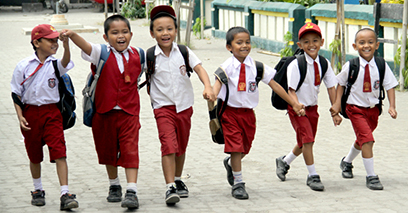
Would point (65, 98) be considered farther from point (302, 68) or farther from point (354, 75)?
point (354, 75)

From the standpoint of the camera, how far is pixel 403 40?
31.8 ft

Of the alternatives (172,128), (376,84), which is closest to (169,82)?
(172,128)

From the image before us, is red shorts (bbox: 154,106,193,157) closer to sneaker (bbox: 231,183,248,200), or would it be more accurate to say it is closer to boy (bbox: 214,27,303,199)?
boy (bbox: 214,27,303,199)

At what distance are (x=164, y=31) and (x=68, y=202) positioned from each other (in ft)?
5.27

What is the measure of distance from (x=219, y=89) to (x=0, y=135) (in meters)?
3.87

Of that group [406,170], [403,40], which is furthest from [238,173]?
[403,40]

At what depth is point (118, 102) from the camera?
4617mm

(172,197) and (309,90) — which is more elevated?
(309,90)

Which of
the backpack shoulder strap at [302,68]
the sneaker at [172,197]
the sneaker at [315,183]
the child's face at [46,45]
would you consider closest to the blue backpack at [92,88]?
the child's face at [46,45]

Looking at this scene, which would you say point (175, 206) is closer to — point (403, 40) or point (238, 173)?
point (238, 173)

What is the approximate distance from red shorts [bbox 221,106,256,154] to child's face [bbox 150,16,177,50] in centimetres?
78

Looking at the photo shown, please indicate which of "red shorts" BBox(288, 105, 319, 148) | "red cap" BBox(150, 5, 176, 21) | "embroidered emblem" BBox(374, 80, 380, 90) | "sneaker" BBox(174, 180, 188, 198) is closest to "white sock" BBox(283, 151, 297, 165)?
"red shorts" BBox(288, 105, 319, 148)

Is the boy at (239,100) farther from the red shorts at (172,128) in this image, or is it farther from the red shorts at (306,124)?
the red shorts at (172,128)

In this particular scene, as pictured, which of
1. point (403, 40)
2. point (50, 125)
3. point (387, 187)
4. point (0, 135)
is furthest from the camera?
point (403, 40)
